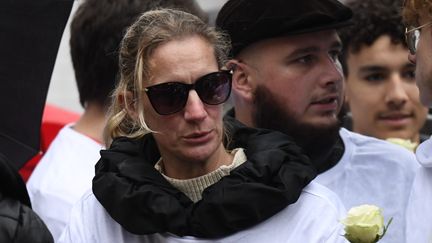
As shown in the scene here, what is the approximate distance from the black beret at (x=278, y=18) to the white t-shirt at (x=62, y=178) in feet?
2.50

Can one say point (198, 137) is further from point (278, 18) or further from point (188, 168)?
point (278, 18)

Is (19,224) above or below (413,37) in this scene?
below

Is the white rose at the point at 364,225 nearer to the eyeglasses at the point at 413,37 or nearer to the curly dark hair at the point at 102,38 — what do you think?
the eyeglasses at the point at 413,37

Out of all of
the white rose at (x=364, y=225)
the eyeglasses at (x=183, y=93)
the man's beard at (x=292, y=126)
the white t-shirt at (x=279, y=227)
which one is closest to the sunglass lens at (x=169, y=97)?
the eyeglasses at (x=183, y=93)

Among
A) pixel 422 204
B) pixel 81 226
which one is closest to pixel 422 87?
pixel 422 204

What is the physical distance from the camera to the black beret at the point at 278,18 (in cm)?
387

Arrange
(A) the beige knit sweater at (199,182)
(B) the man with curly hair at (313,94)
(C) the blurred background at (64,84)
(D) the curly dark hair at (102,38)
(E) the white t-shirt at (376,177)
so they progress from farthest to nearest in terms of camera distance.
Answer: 1. (C) the blurred background at (64,84)
2. (D) the curly dark hair at (102,38)
3. (B) the man with curly hair at (313,94)
4. (E) the white t-shirt at (376,177)
5. (A) the beige knit sweater at (199,182)

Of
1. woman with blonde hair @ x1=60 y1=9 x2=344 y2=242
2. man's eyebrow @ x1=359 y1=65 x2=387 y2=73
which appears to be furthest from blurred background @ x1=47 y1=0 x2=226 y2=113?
woman with blonde hair @ x1=60 y1=9 x2=344 y2=242

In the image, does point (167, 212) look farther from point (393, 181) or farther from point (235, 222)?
point (393, 181)

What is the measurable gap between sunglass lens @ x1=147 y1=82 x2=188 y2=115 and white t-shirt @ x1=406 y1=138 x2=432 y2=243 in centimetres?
79

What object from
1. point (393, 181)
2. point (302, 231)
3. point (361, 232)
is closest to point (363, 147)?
point (393, 181)

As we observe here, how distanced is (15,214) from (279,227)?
2.49 feet

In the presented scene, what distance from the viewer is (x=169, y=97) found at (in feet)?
9.91

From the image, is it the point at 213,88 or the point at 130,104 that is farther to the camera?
the point at 130,104
